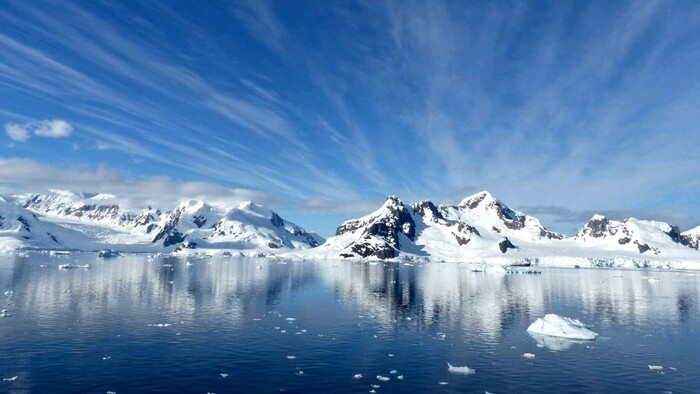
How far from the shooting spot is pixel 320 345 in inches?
2126

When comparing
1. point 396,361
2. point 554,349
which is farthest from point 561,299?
point 396,361

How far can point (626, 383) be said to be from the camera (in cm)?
4172

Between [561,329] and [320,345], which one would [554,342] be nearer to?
[561,329]

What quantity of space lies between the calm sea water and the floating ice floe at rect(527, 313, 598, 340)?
209 centimetres

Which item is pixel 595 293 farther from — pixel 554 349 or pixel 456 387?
pixel 456 387

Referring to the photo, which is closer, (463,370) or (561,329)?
(463,370)

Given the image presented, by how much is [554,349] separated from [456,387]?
21141 millimetres

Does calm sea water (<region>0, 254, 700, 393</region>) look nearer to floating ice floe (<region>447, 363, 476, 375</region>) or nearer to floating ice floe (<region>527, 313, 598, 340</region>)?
floating ice floe (<region>447, 363, 476, 375</region>)

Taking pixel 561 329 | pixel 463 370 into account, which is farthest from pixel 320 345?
pixel 561 329

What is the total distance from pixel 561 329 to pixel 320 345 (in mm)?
31692

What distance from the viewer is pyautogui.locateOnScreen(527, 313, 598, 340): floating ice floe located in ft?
198

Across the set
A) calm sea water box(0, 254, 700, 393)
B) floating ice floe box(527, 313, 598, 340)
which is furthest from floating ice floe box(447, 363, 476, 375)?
floating ice floe box(527, 313, 598, 340)

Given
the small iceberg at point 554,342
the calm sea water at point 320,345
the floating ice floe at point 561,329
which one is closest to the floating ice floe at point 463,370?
the calm sea water at point 320,345

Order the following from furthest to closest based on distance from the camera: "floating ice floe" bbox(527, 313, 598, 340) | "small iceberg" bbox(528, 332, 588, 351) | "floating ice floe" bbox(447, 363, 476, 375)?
"floating ice floe" bbox(527, 313, 598, 340) < "small iceberg" bbox(528, 332, 588, 351) < "floating ice floe" bbox(447, 363, 476, 375)
